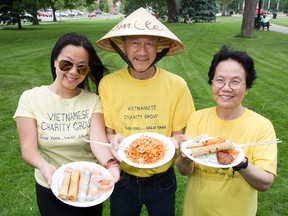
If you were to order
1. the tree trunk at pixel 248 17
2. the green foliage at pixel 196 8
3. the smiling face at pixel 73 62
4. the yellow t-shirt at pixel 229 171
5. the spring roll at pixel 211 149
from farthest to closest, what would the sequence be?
the green foliage at pixel 196 8 < the tree trunk at pixel 248 17 < the smiling face at pixel 73 62 < the yellow t-shirt at pixel 229 171 < the spring roll at pixel 211 149

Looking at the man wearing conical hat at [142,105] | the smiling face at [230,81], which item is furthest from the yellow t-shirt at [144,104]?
the smiling face at [230,81]

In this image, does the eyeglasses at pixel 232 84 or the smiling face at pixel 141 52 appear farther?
the smiling face at pixel 141 52

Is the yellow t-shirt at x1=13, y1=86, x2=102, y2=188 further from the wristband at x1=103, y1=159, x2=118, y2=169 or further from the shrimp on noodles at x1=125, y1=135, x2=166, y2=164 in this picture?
the shrimp on noodles at x1=125, y1=135, x2=166, y2=164

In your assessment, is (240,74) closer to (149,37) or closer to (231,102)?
(231,102)

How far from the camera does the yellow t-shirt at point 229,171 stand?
7.86 ft

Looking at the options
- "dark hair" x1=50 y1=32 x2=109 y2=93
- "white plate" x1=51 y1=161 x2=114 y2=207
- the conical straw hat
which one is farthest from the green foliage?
"white plate" x1=51 y1=161 x2=114 y2=207

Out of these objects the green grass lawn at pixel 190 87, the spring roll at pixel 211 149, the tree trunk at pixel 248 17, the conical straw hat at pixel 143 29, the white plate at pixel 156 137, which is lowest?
the green grass lawn at pixel 190 87

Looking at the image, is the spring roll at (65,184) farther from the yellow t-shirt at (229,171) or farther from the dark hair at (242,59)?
the dark hair at (242,59)

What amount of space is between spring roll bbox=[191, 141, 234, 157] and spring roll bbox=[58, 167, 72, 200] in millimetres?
925

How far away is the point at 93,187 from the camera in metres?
2.50

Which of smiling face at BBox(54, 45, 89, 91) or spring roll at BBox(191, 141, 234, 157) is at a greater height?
smiling face at BBox(54, 45, 89, 91)

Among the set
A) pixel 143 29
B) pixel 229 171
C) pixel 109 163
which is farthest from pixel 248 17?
pixel 109 163

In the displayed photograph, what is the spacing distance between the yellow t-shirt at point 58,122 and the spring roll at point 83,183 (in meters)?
0.16

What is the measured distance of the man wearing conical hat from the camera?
2684 millimetres
